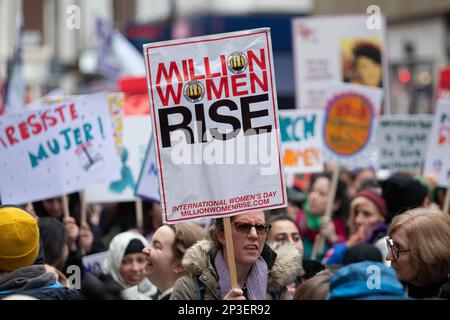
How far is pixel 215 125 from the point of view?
4.78m

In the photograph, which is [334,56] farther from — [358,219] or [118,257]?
[118,257]

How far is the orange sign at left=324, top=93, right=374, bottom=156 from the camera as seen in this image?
31.3 ft

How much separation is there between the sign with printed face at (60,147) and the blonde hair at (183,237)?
1685mm

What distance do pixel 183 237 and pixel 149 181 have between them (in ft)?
6.22

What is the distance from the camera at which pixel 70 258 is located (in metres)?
7.31

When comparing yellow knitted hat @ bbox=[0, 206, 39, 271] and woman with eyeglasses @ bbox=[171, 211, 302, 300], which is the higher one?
yellow knitted hat @ bbox=[0, 206, 39, 271]

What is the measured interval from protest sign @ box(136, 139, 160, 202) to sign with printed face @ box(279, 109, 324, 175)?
2.17 meters

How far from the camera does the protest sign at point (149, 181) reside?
7273mm

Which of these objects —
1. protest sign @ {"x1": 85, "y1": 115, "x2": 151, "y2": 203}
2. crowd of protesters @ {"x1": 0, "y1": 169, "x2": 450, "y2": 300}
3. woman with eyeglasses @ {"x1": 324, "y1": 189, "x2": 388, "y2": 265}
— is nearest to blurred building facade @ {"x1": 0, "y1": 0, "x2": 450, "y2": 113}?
protest sign @ {"x1": 85, "y1": 115, "x2": 151, "y2": 203}

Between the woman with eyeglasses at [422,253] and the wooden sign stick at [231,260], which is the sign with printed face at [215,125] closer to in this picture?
Result: the wooden sign stick at [231,260]

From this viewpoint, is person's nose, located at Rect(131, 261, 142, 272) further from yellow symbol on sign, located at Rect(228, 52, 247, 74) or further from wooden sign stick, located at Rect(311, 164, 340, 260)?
yellow symbol on sign, located at Rect(228, 52, 247, 74)

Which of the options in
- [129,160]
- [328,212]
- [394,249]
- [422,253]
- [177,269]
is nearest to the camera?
[422,253]

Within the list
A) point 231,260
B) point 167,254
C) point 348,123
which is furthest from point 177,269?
point 348,123
